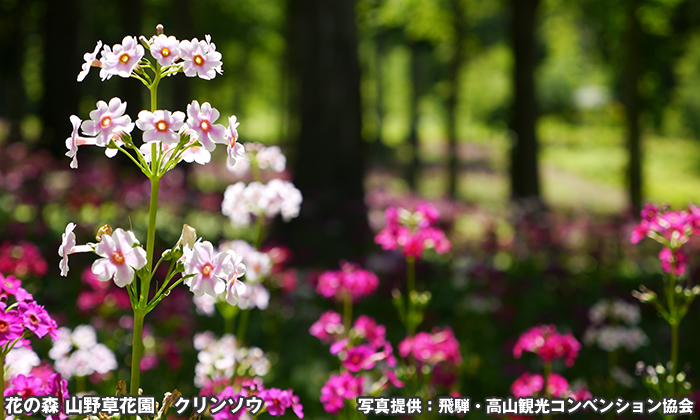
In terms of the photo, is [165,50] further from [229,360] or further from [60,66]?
[60,66]

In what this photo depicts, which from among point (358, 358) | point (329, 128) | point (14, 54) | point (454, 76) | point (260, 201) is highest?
point (14, 54)

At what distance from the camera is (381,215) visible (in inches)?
371

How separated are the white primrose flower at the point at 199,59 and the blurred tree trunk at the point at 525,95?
33.2 ft

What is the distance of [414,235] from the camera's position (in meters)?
2.76

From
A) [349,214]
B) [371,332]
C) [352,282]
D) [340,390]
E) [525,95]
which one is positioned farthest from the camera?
[525,95]

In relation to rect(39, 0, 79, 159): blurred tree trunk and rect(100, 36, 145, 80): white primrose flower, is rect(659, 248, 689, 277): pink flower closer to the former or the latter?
rect(100, 36, 145, 80): white primrose flower

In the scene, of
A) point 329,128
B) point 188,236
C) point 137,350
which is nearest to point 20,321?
point 137,350

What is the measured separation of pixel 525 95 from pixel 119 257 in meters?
10.7

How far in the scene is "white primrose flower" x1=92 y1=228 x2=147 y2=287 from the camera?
54.6 inches

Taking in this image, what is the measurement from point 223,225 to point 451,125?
9.63m

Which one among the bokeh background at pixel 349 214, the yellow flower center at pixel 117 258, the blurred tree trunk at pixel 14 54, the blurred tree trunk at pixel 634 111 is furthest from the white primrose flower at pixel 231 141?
the blurred tree trunk at pixel 14 54

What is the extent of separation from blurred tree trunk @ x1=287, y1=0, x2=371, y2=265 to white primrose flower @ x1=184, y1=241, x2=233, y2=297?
5.99m

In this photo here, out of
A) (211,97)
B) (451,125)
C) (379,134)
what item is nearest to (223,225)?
(451,125)

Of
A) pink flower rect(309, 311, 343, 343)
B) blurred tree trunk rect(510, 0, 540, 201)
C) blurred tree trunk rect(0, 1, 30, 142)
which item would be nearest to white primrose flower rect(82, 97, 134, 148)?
pink flower rect(309, 311, 343, 343)
